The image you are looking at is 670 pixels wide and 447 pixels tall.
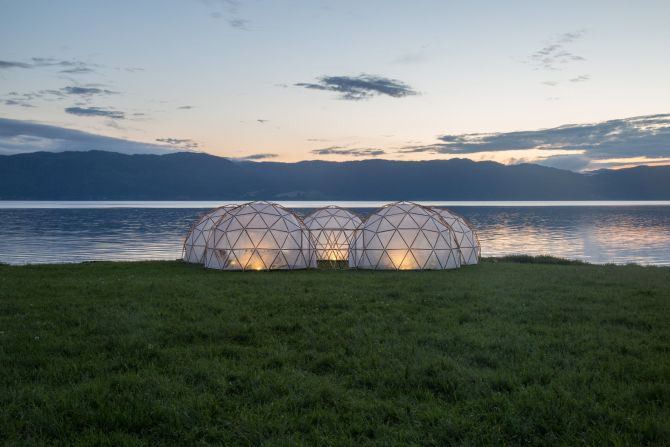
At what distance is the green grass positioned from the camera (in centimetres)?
826

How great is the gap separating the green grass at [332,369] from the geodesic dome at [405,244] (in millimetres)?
14120

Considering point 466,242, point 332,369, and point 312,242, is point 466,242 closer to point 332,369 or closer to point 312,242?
point 312,242

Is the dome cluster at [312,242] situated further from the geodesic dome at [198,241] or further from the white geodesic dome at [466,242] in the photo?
A: the geodesic dome at [198,241]

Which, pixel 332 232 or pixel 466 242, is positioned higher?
pixel 332 232

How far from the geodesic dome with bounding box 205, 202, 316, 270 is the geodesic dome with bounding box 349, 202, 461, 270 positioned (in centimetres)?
371

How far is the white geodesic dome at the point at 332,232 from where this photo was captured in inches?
1705

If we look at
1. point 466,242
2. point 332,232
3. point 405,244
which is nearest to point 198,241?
point 332,232

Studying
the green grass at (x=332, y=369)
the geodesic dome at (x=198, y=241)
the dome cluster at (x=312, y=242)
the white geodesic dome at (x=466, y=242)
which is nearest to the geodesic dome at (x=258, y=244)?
the dome cluster at (x=312, y=242)

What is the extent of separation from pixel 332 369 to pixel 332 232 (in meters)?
32.9

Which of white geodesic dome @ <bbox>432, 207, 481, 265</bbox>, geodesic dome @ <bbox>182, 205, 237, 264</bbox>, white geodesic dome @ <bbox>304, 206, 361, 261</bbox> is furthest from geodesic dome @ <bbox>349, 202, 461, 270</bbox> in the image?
geodesic dome @ <bbox>182, 205, 237, 264</bbox>

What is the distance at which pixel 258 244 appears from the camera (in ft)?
113

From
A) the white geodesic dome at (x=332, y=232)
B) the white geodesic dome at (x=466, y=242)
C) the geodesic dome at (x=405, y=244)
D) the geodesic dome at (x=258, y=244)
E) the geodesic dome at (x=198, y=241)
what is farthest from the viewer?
the white geodesic dome at (x=332, y=232)

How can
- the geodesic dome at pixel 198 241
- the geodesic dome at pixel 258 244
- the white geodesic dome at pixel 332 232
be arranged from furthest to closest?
1. the white geodesic dome at pixel 332 232
2. the geodesic dome at pixel 198 241
3. the geodesic dome at pixel 258 244

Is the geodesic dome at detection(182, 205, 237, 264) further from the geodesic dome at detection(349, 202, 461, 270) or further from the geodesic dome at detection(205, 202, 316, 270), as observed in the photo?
the geodesic dome at detection(349, 202, 461, 270)
